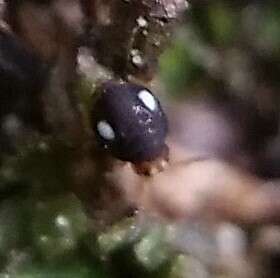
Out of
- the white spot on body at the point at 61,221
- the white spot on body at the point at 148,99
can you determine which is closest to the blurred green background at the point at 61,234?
the white spot on body at the point at 61,221

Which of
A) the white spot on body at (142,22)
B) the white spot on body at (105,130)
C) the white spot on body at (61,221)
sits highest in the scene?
the white spot on body at (142,22)

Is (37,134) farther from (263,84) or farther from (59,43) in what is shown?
(263,84)

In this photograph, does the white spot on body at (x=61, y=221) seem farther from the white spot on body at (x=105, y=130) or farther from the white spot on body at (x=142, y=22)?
the white spot on body at (x=142, y=22)

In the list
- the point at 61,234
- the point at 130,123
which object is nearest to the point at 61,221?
the point at 61,234

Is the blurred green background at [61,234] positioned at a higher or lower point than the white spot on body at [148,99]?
lower

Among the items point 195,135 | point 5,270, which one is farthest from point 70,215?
point 195,135

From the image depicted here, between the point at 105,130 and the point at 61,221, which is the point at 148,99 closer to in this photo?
the point at 105,130

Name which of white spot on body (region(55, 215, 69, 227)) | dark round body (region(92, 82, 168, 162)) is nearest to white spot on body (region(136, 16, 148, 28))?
dark round body (region(92, 82, 168, 162))

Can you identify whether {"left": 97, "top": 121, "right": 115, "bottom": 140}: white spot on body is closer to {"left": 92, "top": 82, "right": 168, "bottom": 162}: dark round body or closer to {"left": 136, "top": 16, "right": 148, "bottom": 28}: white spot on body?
{"left": 92, "top": 82, "right": 168, "bottom": 162}: dark round body

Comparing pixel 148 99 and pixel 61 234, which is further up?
pixel 148 99
